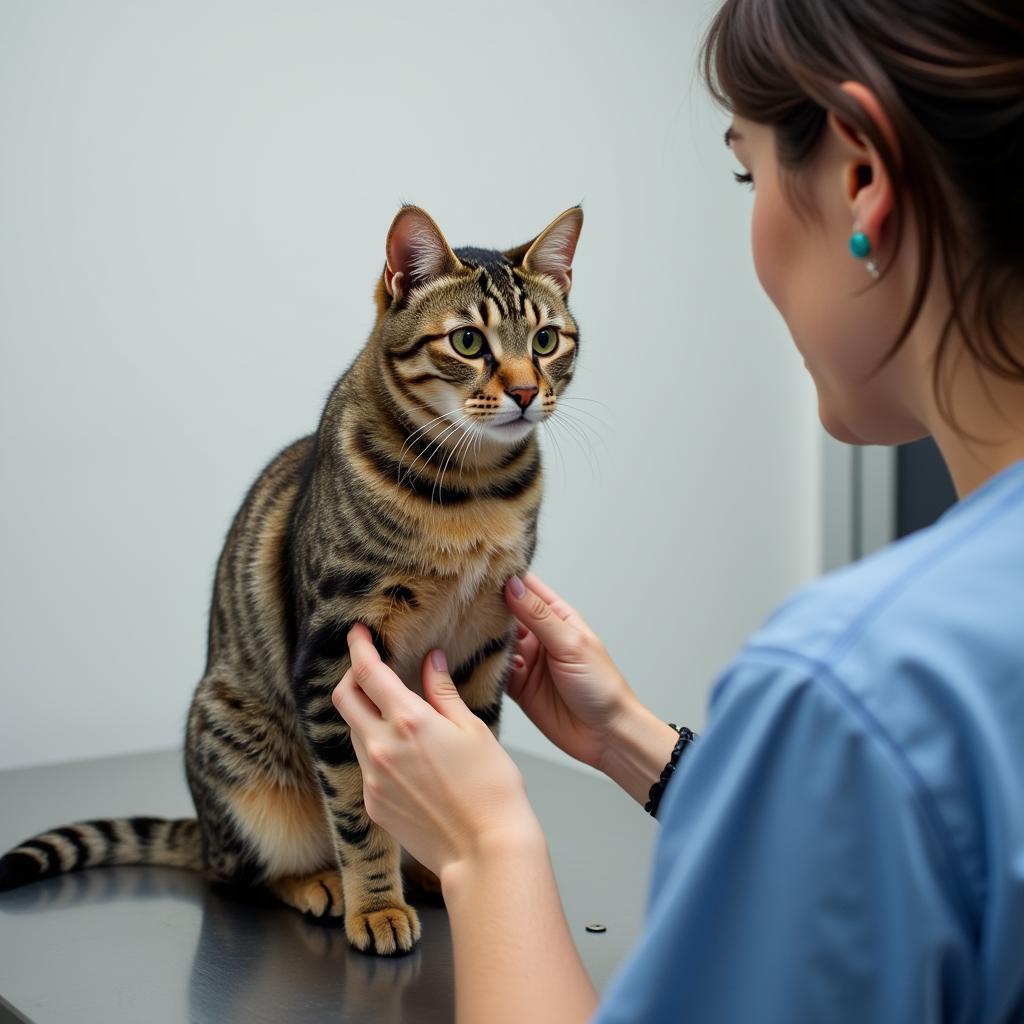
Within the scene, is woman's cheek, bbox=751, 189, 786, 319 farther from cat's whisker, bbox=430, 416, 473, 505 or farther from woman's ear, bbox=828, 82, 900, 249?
cat's whisker, bbox=430, 416, 473, 505

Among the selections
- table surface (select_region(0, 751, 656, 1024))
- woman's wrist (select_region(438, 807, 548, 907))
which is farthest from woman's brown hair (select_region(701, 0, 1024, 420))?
table surface (select_region(0, 751, 656, 1024))

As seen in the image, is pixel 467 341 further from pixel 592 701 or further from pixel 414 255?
pixel 592 701

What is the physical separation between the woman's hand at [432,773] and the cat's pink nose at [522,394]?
0.89 feet

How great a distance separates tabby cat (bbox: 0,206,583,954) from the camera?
100cm

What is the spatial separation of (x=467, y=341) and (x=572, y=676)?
343 millimetres

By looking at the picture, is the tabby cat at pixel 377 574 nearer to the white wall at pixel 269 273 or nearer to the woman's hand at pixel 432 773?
the woman's hand at pixel 432 773

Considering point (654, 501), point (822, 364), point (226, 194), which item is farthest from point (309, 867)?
point (654, 501)

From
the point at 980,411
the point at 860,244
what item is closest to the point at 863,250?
the point at 860,244

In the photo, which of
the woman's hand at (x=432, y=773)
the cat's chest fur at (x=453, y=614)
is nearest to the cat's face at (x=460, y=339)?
the cat's chest fur at (x=453, y=614)

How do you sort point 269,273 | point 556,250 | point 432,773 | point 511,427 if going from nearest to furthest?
point 432,773, point 511,427, point 556,250, point 269,273

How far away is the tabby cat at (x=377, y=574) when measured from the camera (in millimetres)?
995

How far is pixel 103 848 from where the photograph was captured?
116cm

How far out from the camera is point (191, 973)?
0.91 m

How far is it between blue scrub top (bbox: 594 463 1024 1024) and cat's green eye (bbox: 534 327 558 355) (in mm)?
696
